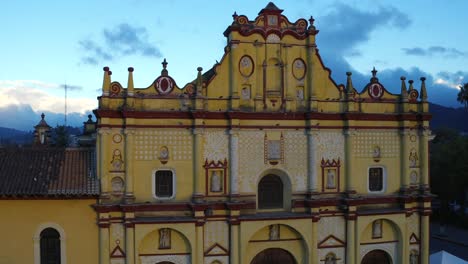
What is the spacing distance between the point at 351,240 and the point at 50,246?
1326 cm

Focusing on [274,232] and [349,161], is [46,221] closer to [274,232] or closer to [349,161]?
[274,232]

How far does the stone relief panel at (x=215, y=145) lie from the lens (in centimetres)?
2120

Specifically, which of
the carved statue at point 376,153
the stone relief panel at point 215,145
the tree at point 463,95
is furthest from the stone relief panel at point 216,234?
the tree at point 463,95

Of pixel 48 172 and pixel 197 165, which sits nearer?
pixel 48 172

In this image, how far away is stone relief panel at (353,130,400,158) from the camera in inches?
906

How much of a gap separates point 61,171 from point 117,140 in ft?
9.18

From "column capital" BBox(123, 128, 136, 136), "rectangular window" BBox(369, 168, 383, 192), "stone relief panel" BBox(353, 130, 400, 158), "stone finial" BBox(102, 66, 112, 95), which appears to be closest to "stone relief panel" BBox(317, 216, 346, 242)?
"rectangular window" BBox(369, 168, 383, 192)

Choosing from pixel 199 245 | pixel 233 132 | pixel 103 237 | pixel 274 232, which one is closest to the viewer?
pixel 103 237

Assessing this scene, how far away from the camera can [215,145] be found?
21312mm

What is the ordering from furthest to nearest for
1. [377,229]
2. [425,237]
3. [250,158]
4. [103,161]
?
1. [425,237]
2. [377,229]
3. [250,158]
4. [103,161]

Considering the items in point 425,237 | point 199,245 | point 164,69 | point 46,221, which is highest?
point 164,69

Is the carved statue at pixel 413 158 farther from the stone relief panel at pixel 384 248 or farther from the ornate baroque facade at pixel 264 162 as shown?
the stone relief panel at pixel 384 248

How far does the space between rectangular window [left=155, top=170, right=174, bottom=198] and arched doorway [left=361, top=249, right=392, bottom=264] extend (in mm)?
9916

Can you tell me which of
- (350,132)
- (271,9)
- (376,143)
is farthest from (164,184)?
(376,143)
